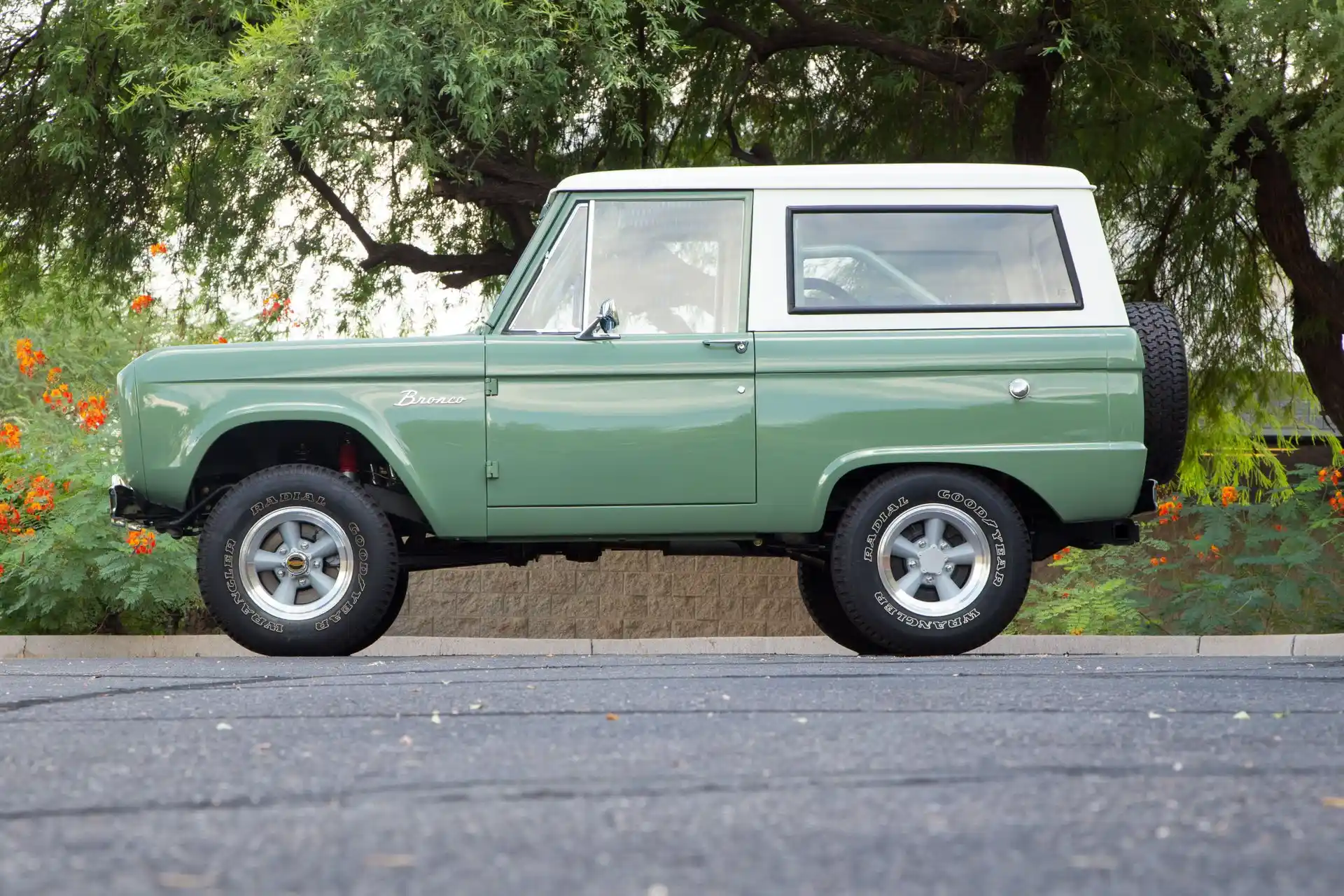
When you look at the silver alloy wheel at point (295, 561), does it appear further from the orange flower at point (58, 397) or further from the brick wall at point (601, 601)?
the brick wall at point (601, 601)

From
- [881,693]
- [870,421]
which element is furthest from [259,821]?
[870,421]

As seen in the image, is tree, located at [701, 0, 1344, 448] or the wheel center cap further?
tree, located at [701, 0, 1344, 448]

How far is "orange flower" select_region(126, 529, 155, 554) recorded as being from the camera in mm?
9203

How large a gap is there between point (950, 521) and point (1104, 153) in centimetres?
619

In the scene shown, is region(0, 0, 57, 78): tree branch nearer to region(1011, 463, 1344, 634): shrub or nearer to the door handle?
the door handle

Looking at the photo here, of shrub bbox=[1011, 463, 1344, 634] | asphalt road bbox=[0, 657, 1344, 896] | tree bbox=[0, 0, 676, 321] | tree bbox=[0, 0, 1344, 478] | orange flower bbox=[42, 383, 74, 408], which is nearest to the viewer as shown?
asphalt road bbox=[0, 657, 1344, 896]

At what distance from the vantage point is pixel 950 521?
6.49 m

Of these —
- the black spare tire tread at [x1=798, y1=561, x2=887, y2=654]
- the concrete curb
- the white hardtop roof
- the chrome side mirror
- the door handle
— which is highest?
the white hardtop roof

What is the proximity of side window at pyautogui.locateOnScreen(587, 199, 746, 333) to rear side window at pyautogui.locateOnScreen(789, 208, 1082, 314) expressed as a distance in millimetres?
287

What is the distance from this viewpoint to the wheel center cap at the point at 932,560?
21.4 ft

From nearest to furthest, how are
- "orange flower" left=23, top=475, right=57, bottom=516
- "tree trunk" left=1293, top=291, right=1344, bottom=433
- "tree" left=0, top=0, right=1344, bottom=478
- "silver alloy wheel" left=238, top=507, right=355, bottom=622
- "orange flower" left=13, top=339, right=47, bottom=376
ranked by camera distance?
1. "silver alloy wheel" left=238, top=507, right=355, bottom=622
2. "tree" left=0, top=0, right=1344, bottom=478
3. "orange flower" left=23, top=475, right=57, bottom=516
4. "orange flower" left=13, top=339, right=47, bottom=376
5. "tree trunk" left=1293, top=291, right=1344, bottom=433

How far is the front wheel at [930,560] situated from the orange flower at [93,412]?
5.89 meters

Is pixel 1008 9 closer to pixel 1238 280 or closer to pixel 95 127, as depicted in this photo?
pixel 1238 280

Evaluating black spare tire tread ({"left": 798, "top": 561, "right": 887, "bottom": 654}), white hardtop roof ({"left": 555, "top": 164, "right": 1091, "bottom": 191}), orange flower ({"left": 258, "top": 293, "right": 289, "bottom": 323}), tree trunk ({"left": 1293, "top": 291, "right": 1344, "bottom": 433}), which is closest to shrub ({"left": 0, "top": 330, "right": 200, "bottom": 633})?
orange flower ({"left": 258, "top": 293, "right": 289, "bottom": 323})
